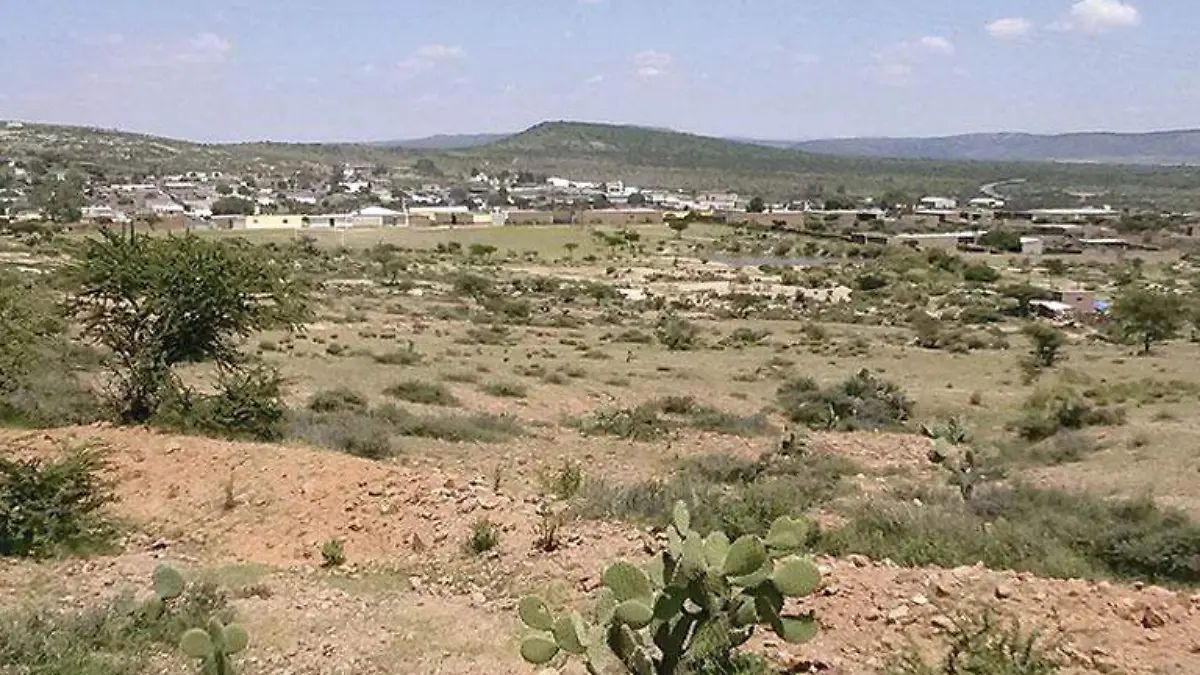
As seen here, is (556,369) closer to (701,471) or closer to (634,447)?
(634,447)

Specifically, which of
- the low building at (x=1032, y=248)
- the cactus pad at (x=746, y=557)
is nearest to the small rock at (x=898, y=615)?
the cactus pad at (x=746, y=557)

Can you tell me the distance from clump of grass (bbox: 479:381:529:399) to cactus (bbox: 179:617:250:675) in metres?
18.3

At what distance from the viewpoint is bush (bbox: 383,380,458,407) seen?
2397 centimetres

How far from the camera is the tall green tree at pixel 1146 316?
1585 inches

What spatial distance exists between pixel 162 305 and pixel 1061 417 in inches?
670

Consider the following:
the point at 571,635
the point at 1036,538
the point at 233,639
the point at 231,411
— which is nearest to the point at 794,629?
the point at 571,635

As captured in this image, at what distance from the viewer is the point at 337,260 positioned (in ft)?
233

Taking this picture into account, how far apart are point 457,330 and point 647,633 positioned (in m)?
33.8

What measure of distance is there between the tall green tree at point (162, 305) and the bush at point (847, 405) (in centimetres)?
1126

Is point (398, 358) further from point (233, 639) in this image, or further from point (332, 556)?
point (233, 639)

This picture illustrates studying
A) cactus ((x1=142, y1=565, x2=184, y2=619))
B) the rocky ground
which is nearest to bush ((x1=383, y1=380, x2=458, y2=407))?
the rocky ground

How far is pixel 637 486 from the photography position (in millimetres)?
13875

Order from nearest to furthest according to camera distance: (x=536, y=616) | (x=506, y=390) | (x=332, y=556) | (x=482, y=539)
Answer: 1. (x=536, y=616)
2. (x=482, y=539)
3. (x=332, y=556)
4. (x=506, y=390)

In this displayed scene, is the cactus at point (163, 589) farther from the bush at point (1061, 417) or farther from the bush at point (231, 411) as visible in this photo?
the bush at point (1061, 417)
